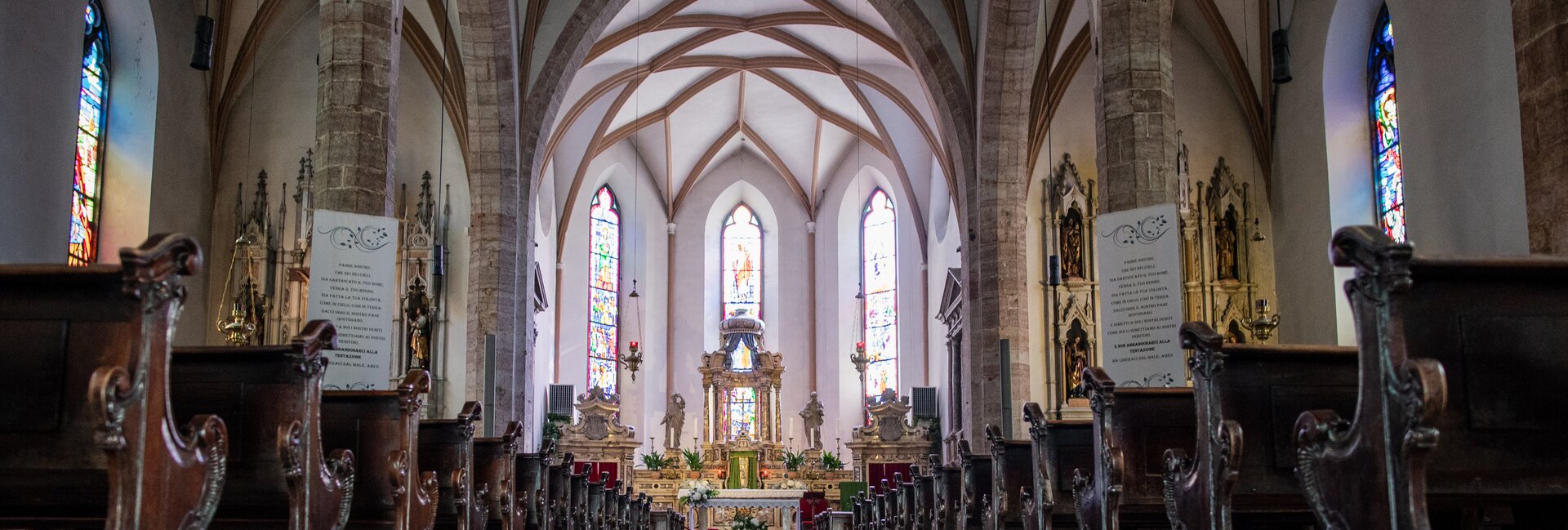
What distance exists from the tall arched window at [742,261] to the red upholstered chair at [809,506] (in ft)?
25.1

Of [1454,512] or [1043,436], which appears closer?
[1454,512]

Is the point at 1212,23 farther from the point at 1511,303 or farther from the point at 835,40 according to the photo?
the point at 1511,303

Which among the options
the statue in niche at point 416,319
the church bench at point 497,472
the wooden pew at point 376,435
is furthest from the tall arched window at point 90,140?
the wooden pew at point 376,435

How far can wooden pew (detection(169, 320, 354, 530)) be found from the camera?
490 centimetres

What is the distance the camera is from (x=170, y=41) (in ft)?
54.2

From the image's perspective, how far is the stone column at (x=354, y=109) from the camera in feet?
33.9

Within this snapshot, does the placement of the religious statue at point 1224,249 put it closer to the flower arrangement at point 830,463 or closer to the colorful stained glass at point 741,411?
the flower arrangement at point 830,463

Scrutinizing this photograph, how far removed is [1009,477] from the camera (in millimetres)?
8305

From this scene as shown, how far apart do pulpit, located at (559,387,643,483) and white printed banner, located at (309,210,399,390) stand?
16920 millimetres

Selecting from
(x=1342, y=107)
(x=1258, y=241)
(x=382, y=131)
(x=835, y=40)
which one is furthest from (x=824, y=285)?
(x=382, y=131)

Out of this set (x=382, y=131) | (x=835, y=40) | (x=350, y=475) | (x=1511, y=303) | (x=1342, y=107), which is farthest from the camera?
(x=835, y=40)

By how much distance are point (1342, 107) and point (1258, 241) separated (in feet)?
7.91

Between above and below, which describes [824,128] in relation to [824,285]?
above

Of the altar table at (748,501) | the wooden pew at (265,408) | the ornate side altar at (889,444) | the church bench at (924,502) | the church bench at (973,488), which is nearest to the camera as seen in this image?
the wooden pew at (265,408)
